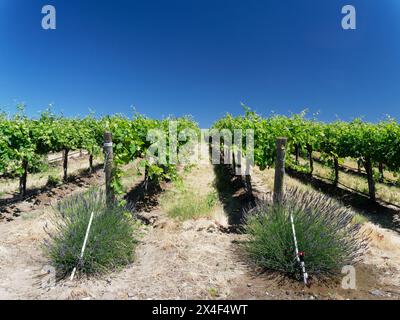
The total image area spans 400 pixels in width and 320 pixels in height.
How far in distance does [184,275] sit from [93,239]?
4.92ft

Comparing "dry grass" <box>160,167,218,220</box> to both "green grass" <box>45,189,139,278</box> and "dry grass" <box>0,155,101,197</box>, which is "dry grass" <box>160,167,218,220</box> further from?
"dry grass" <box>0,155,101,197</box>

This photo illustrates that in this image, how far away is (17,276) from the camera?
5359mm

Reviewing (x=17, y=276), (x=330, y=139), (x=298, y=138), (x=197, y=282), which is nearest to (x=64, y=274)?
(x=17, y=276)

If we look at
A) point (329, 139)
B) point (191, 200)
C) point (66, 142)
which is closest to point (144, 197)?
point (191, 200)

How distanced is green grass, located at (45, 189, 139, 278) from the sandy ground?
0.69 ft

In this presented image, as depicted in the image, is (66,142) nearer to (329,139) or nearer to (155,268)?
(155,268)

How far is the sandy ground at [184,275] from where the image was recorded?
4.59 m

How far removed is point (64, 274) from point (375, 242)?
5.67 m

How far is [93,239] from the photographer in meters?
5.34

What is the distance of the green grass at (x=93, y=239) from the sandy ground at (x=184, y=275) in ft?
0.69

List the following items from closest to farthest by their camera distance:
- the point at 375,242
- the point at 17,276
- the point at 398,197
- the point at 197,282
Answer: the point at 197,282 < the point at 17,276 < the point at 375,242 < the point at 398,197

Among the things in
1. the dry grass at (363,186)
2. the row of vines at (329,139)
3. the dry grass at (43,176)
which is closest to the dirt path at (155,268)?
the row of vines at (329,139)

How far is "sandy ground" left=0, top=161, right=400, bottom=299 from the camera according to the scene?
15.0 feet
